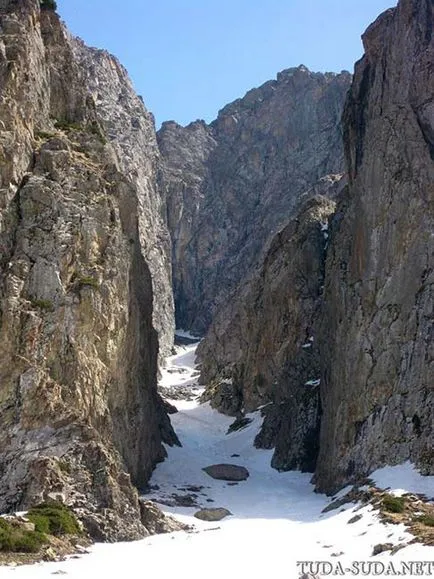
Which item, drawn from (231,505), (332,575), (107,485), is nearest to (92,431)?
(107,485)

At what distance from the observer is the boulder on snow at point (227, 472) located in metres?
55.8

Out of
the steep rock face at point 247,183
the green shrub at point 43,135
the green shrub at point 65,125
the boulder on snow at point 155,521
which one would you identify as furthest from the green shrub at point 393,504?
the steep rock face at point 247,183

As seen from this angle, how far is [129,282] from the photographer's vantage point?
2018 inches

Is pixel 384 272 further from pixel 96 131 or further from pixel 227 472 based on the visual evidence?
pixel 96 131

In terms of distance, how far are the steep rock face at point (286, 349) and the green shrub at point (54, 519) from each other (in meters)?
31.3

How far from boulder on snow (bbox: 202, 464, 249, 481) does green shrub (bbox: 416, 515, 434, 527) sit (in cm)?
2710

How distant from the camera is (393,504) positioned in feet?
111

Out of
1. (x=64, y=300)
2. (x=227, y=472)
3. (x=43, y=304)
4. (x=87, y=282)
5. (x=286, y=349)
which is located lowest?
(x=227, y=472)

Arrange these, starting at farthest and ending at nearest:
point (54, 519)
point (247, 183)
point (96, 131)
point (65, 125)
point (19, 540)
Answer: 1. point (247, 183)
2. point (96, 131)
3. point (65, 125)
4. point (54, 519)
5. point (19, 540)

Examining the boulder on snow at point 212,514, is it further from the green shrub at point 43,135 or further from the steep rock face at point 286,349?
the green shrub at point 43,135

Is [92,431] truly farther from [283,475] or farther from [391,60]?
[391,60]

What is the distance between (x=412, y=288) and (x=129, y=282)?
2097cm

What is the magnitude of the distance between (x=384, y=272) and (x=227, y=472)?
21278 millimetres

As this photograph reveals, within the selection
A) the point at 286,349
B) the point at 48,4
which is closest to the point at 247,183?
the point at 286,349
